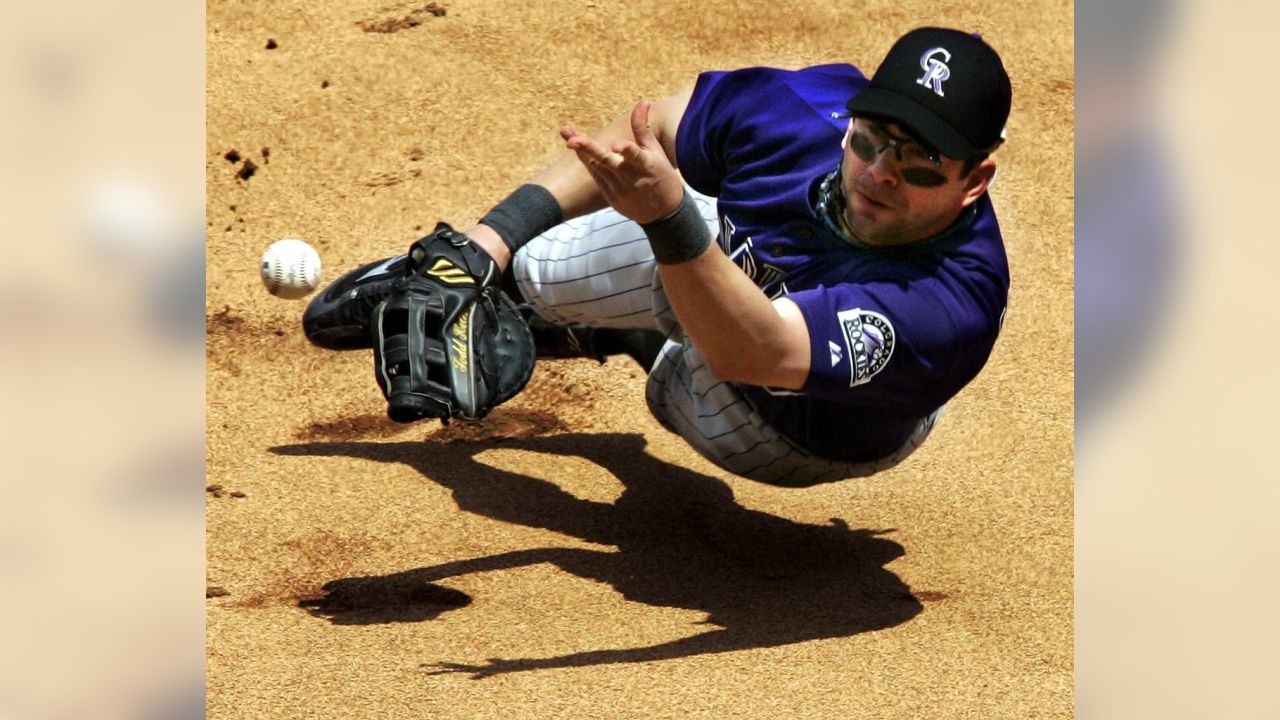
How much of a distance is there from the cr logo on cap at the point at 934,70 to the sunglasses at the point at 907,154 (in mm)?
98

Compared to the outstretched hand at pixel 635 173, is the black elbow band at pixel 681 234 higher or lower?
lower

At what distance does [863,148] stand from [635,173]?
1.74ft

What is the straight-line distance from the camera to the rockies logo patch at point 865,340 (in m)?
2.33

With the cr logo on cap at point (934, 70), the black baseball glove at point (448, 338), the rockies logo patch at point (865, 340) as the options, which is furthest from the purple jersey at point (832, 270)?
the black baseball glove at point (448, 338)

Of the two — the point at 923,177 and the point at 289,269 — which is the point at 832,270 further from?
the point at 289,269

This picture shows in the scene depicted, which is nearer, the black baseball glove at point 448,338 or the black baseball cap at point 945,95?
the black baseball cap at point 945,95

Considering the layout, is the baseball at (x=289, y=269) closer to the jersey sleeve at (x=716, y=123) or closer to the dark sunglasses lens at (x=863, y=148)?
the jersey sleeve at (x=716, y=123)

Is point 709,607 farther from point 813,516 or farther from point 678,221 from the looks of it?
point 678,221

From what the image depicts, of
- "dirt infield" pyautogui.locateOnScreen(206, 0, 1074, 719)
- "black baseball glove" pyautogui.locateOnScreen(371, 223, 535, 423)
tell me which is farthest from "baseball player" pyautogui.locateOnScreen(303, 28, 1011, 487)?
"dirt infield" pyautogui.locateOnScreen(206, 0, 1074, 719)

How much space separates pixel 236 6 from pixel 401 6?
21.2 inches

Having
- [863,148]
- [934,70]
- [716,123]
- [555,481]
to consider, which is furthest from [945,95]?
[555,481]

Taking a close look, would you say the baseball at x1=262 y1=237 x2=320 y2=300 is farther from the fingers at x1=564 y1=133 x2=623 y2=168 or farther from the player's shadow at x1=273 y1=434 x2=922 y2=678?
the fingers at x1=564 y1=133 x2=623 y2=168

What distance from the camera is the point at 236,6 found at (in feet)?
15.5

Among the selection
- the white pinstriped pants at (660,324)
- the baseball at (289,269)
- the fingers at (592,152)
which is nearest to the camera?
the fingers at (592,152)
